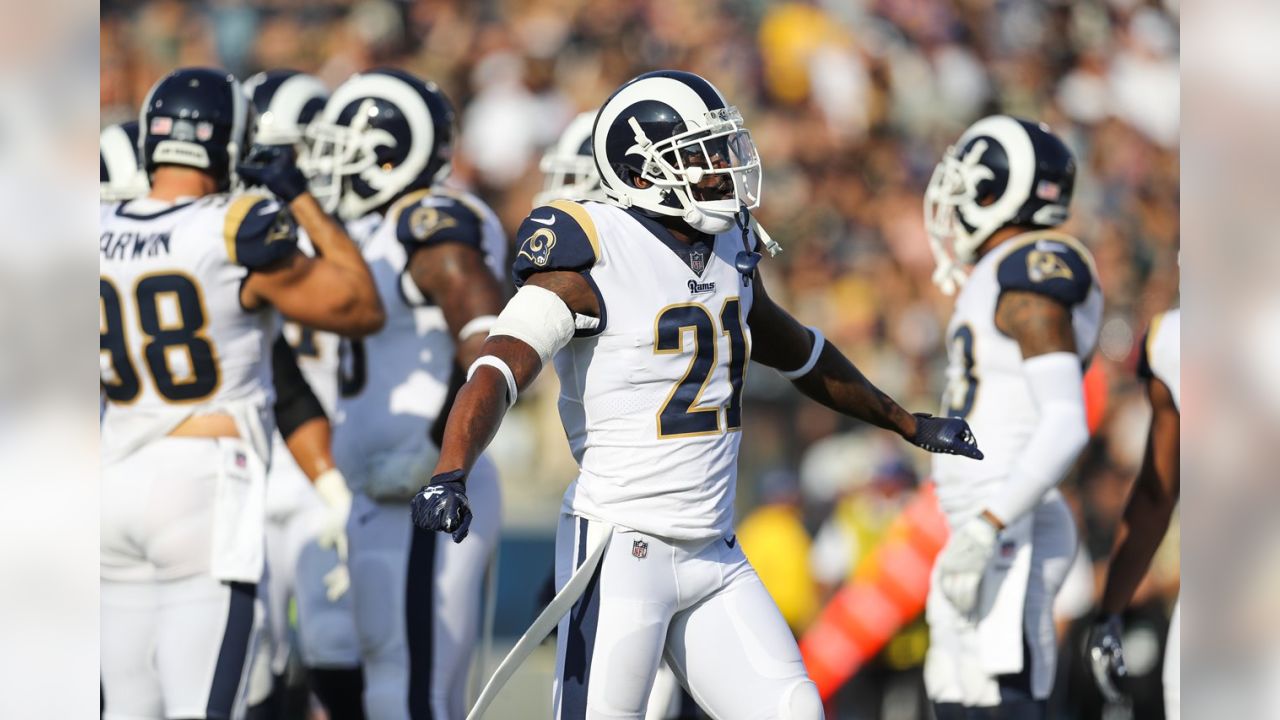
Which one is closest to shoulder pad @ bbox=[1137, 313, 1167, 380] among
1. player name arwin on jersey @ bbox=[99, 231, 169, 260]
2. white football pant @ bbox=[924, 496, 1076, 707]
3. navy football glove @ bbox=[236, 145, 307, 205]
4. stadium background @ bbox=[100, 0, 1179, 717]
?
white football pant @ bbox=[924, 496, 1076, 707]

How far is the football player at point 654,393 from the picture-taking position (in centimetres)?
340

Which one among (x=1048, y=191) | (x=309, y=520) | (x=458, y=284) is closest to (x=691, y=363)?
(x=458, y=284)

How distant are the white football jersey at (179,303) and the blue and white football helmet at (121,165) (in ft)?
3.92

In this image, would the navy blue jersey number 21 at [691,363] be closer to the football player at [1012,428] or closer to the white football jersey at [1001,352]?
the football player at [1012,428]

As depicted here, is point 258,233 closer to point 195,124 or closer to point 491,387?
point 195,124

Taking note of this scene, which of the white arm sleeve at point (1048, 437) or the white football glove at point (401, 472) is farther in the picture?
the white football glove at point (401, 472)

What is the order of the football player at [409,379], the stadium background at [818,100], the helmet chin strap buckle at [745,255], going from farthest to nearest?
the stadium background at [818,100]
the football player at [409,379]
the helmet chin strap buckle at [745,255]

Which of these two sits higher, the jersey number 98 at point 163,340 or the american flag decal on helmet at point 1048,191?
the american flag decal on helmet at point 1048,191

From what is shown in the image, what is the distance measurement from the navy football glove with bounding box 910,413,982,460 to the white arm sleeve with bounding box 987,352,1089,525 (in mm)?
910

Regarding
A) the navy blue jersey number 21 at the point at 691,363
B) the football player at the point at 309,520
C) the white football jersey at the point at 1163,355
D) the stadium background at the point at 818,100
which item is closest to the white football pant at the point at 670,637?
the navy blue jersey number 21 at the point at 691,363

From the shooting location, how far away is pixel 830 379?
3988 millimetres

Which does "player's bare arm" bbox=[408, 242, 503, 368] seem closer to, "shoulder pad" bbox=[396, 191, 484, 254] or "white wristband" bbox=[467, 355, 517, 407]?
"shoulder pad" bbox=[396, 191, 484, 254]

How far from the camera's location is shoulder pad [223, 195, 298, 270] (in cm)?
434
